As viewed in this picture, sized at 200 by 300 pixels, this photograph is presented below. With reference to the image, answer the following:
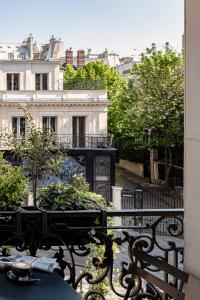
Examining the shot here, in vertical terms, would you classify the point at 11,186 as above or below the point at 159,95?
below

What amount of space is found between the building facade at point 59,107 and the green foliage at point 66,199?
10036 mm

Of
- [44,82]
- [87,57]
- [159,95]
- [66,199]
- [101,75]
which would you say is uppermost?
[87,57]

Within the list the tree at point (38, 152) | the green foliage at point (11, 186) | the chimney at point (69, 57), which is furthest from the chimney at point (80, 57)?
the green foliage at point (11, 186)

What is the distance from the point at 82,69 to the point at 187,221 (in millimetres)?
18049

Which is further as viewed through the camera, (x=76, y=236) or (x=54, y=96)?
(x=54, y=96)

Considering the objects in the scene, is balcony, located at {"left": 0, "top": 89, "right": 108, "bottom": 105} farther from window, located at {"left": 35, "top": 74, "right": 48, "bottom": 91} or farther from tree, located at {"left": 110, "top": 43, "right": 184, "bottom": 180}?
tree, located at {"left": 110, "top": 43, "right": 184, "bottom": 180}

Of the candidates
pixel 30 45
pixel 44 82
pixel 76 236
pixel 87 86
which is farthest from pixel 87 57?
pixel 76 236

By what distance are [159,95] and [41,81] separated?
4058 millimetres

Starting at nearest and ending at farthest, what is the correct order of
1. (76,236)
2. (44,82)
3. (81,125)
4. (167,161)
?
(76,236) → (167,161) → (81,125) → (44,82)

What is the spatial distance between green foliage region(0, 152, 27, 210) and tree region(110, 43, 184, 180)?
34.4ft

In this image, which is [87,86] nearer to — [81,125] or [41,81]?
[81,125]

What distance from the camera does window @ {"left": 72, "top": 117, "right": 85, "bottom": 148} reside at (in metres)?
12.9

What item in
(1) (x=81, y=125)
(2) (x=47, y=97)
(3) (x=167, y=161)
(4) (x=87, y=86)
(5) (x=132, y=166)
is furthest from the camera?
(5) (x=132, y=166)

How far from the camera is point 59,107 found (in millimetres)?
13305
